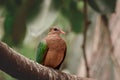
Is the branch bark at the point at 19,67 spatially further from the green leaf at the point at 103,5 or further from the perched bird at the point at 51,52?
the green leaf at the point at 103,5

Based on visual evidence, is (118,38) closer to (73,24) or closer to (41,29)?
(73,24)

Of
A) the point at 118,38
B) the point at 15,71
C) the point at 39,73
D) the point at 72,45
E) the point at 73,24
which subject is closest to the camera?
the point at 15,71

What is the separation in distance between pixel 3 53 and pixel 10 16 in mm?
2366

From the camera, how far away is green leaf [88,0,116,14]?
4.70 metres

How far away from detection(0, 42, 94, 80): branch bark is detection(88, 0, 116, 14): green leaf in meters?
1.65

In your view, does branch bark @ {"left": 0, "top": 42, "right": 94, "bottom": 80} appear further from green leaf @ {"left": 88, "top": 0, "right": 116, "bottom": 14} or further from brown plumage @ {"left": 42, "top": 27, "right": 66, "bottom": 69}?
green leaf @ {"left": 88, "top": 0, "right": 116, "bottom": 14}

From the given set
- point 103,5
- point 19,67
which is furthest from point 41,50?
point 103,5

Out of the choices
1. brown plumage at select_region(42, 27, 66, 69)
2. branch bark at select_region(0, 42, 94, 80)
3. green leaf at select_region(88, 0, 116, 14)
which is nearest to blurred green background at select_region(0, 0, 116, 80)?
green leaf at select_region(88, 0, 116, 14)

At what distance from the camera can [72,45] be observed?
6125mm

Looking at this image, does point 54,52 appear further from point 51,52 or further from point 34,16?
point 34,16

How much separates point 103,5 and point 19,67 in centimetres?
222

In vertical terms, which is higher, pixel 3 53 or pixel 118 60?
pixel 3 53

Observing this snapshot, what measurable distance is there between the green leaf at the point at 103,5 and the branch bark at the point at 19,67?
1.65 metres

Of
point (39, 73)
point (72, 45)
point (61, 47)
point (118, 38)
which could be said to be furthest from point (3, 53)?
point (72, 45)
